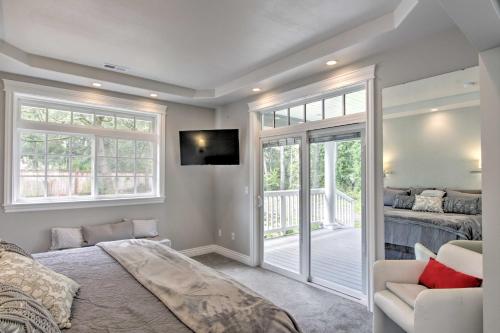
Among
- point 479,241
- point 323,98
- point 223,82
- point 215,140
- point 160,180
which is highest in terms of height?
point 223,82

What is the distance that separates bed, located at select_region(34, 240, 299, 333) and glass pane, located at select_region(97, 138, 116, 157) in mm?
2147

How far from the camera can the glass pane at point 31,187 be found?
3.71 metres

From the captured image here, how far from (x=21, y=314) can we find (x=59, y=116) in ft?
11.5

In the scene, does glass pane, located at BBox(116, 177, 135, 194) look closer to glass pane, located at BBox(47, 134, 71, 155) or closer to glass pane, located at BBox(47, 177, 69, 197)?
glass pane, located at BBox(47, 177, 69, 197)

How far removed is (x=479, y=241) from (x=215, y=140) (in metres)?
3.46

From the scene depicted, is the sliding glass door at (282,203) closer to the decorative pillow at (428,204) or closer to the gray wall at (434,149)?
the gray wall at (434,149)

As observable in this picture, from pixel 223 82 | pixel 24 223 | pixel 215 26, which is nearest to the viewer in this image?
pixel 215 26

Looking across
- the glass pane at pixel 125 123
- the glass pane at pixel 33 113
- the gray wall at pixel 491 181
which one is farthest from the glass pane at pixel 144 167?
the gray wall at pixel 491 181

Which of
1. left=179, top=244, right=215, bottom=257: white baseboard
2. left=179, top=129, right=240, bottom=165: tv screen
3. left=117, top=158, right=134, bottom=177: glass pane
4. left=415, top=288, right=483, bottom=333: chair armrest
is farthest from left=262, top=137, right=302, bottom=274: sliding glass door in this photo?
left=415, top=288, right=483, bottom=333: chair armrest

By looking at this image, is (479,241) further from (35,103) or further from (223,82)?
(35,103)

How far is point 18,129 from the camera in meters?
3.64

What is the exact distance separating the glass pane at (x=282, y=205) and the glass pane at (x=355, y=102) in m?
0.87

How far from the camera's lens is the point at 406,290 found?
2184 mm

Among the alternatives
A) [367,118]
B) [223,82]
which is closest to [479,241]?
[367,118]
